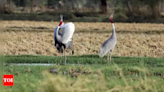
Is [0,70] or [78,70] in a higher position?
[0,70]

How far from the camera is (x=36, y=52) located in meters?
16.2

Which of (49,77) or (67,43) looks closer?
(49,77)

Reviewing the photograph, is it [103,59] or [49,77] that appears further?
[103,59]

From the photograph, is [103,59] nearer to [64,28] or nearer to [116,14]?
[64,28]

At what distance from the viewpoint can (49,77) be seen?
697cm

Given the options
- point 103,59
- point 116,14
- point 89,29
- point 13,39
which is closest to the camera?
point 103,59

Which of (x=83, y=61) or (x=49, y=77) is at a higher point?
(x=49, y=77)

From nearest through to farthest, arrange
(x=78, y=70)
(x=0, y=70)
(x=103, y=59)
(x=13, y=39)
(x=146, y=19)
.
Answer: (x=0, y=70) < (x=78, y=70) < (x=103, y=59) < (x=13, y=39) < (x=146, y=19)

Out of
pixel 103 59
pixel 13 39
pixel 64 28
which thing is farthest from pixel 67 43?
pixel 13 39

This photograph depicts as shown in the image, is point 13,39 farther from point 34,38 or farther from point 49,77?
point 49,77

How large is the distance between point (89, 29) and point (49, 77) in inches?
698

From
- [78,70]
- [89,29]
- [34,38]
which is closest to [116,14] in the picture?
[89,29]

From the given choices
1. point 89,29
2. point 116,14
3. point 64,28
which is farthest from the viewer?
point 116,14

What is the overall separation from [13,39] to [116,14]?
17.9 meters
